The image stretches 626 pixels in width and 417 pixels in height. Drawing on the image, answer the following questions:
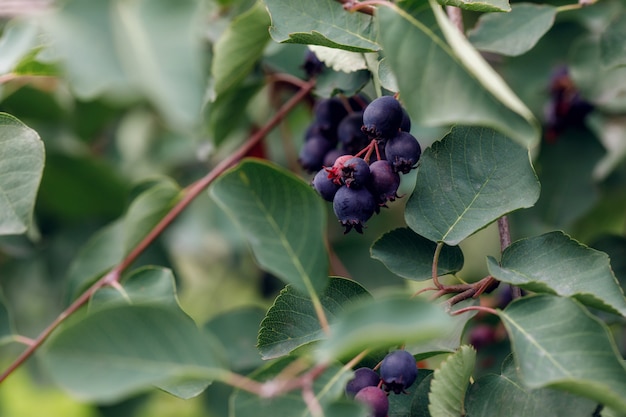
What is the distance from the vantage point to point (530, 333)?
0.75m

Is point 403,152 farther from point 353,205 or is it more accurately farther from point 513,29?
point 513,29

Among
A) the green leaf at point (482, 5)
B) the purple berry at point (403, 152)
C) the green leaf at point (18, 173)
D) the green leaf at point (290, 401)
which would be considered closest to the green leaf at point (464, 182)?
the purple berry at point (403, 152)

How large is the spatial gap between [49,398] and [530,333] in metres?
1.84

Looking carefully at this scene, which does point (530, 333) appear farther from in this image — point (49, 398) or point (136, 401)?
point (49, 398)

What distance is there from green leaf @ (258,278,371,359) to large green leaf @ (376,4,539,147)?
10.9 inches

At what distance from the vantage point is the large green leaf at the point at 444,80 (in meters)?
0.64

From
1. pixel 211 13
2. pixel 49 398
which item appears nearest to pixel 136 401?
pixel 49 398

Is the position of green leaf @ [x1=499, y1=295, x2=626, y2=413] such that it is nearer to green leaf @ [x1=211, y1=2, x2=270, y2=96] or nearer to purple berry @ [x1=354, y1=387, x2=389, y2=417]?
purple berry @ [x1=354, y1=387, x2=389, y2=417]

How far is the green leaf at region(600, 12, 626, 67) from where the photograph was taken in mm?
1112

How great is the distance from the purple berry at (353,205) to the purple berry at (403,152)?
0.05m

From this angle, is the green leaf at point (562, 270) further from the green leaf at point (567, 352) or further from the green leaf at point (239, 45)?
the green leaf at point (239, 45)

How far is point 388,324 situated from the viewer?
0.60 m

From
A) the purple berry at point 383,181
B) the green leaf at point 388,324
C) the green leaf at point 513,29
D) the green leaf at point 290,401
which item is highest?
the green leaf at point 513,29

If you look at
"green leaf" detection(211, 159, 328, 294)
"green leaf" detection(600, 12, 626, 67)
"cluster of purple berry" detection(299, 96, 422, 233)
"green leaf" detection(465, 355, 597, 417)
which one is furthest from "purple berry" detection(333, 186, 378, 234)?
"green leaf" detection(600, 12, 626, 67)
